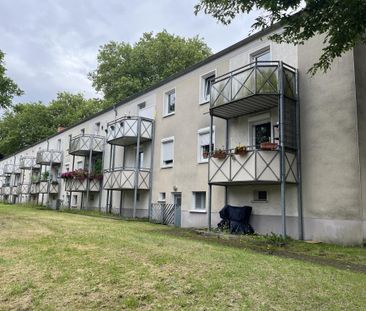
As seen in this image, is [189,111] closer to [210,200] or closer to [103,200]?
[210,200]

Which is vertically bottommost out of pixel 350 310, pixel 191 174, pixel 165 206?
pixel 350 310

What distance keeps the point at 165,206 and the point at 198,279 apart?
13.6m

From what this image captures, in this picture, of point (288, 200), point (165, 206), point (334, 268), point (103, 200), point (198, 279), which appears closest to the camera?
point (198, 279)

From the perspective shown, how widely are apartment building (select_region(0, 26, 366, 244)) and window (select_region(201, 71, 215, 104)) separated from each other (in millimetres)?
58

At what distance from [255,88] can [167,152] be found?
28.1ft

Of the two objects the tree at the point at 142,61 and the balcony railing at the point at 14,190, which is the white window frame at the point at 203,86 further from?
the balcony railing at the point at 14,190

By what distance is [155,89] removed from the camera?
22.7 metres

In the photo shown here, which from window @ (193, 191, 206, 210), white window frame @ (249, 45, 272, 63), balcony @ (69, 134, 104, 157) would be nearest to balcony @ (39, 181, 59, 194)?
balcony @ (69, 134, 104, 157)

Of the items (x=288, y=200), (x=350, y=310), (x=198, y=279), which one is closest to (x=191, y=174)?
(x=288, y=200)

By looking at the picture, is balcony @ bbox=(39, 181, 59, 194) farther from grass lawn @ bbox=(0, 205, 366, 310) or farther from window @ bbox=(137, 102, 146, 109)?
grass lawn @ bbox=(0, 205, 366, 310)

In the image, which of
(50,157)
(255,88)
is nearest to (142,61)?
(50,157)

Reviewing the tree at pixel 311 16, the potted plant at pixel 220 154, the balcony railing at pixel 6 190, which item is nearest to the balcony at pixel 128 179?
the potted plant at pixel 220 154

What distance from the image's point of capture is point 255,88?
13336 millimetres

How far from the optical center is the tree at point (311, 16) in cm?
720
